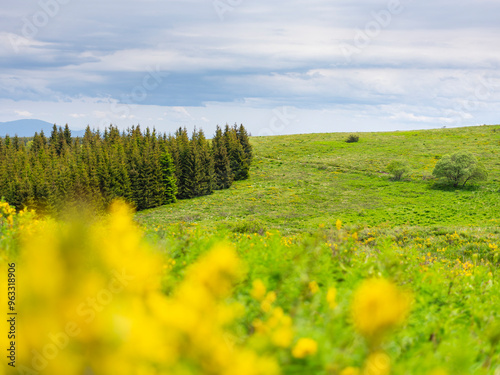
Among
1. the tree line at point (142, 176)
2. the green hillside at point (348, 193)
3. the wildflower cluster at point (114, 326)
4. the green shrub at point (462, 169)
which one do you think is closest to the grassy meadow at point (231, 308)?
the wildflower cluster at point (114, 326)

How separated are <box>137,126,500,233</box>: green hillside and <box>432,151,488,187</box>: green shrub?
1431mm

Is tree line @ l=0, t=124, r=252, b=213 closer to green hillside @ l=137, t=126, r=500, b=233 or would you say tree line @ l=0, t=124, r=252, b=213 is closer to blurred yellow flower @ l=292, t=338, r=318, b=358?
green hillside @ l=137, t=126, r=500, b=233

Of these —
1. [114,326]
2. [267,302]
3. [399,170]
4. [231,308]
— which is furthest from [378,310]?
[399,170]

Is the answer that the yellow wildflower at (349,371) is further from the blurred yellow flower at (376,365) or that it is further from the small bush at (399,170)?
the small bush at (399,170)

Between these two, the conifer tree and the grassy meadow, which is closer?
the grassy meadow

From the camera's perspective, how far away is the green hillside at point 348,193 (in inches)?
1357

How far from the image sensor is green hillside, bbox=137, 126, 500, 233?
34.5 m

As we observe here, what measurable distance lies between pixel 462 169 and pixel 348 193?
571 inches

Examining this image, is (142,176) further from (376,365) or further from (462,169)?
(376,365)

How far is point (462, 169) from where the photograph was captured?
1766 inches

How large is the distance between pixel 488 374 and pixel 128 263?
11.4ft

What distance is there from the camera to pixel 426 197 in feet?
138

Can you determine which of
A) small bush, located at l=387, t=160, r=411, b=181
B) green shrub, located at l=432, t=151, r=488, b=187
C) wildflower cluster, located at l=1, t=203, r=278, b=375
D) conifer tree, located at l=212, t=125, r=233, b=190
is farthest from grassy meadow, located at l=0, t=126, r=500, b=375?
conifer tree, located at l=212, t=125, r=233, b=190

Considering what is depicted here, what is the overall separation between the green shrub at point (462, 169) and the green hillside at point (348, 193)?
1.43 metres
